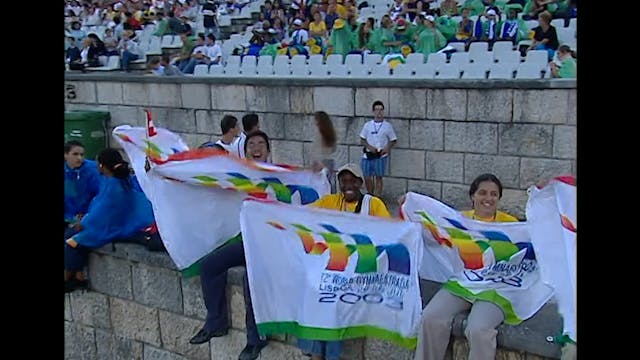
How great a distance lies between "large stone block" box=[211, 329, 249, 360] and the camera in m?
5.41

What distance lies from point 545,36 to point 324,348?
7171 millimetres

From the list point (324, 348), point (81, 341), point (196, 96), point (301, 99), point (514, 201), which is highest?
point (196, 96)

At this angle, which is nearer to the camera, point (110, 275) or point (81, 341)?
point (110, 275)

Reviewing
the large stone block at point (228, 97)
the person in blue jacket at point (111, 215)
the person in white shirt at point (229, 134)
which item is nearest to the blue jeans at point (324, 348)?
the person in blue jacket at point (111, 215)

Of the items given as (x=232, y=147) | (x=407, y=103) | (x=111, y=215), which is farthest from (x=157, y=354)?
(x=407, y=103)

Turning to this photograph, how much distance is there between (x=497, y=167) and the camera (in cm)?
975

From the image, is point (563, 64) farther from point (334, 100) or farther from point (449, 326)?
point (449, 326)

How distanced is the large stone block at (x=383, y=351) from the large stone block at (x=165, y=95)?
29.0ft

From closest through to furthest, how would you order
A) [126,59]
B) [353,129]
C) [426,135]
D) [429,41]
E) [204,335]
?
[204,335], [426,135], [353,129], [429,41], [126,59]

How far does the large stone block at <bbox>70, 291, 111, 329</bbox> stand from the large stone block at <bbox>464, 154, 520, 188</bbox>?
16.4 feet

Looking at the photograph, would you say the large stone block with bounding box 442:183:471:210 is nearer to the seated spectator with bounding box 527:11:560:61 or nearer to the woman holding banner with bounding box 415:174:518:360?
the seated spectator with bounding box 527:11:560:61
